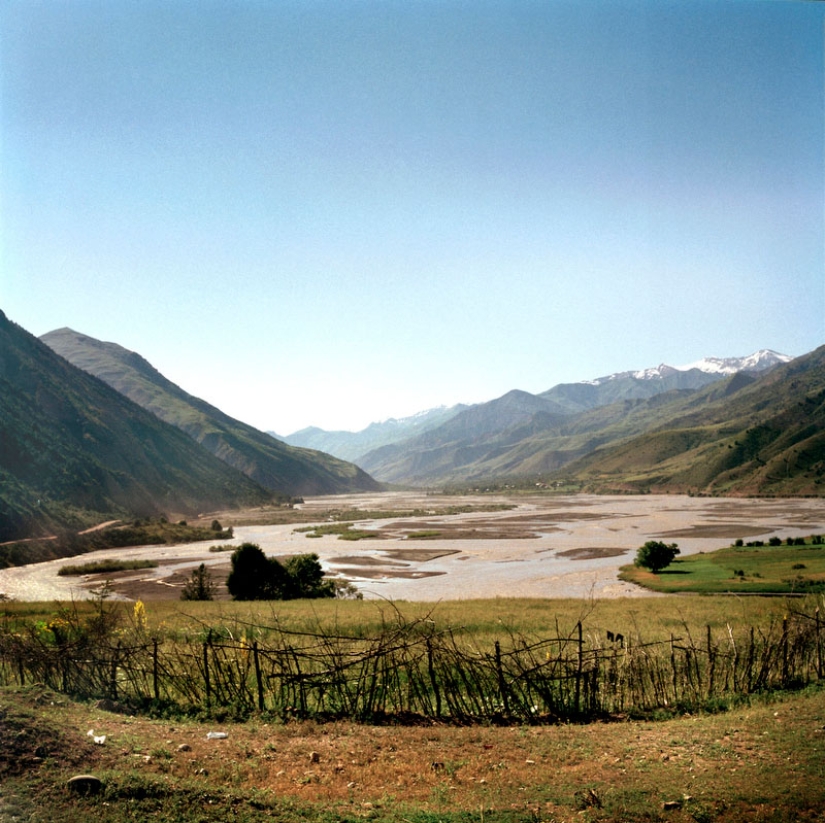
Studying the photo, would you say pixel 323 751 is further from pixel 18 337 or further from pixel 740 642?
pixel 18 337

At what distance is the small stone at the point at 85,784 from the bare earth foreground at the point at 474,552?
13.9 metres

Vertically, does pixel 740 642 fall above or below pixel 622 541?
above

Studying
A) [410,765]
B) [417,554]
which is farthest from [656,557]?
[410,765]

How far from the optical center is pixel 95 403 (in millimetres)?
25609

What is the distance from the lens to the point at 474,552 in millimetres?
38531

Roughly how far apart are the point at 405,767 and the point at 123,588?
1795 cm

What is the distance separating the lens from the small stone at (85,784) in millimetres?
4586

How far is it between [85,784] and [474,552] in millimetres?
35059

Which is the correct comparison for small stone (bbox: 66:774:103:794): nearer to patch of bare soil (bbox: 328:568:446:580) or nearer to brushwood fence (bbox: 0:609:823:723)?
brushwood fence (bbox: 0:609:823:723)

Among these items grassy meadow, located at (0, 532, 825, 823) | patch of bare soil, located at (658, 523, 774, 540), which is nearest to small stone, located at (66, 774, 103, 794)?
grassy meadow, located at (0, 532, 825, 823)

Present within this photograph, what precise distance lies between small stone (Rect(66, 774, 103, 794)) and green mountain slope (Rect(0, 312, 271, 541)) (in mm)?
11676

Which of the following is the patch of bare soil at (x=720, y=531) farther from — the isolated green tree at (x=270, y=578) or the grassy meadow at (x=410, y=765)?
the grassy meadow at (x=410, y=765)

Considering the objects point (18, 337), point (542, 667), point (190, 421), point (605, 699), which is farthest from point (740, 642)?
point (190, 421)

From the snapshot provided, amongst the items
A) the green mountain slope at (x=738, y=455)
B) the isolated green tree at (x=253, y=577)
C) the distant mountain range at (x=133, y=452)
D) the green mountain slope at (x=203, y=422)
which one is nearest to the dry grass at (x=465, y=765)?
the distant mountain range at (x=133, y=452)
